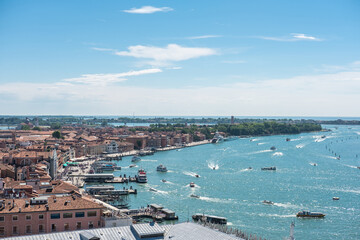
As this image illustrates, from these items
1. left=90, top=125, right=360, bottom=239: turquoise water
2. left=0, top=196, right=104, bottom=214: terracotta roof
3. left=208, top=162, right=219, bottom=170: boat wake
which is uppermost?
left=0, top=196, right=104, bottom=214: terracotta roof

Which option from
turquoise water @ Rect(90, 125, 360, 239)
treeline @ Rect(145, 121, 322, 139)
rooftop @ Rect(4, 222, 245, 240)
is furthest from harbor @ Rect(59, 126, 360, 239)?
treeline @ Rect(145, 121, 322, 139)

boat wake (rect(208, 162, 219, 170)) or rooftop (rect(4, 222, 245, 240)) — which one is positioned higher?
rooftop (rect(4, 222, 245, 240))

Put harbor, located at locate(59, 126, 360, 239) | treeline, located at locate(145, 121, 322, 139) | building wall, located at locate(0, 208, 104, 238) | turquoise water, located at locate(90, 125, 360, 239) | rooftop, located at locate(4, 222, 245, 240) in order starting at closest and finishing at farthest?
rooftop, located at locate(4, 222, 245, 240)
building wall, located at locate(0, 208, 104, 238)
turquoise water, located at locate(90, 125, 360, 239)
harbor, located at locate(59, 126, 360, 239)
treeline, located at locate(145, 121, 322, 139)

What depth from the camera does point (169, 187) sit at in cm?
4281

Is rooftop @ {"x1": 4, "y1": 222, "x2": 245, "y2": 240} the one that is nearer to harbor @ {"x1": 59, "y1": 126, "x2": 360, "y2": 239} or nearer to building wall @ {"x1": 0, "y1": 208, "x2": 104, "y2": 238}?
building wall @ {"x1": 0, "y1": 208, "x2": 104, "y2": 238}

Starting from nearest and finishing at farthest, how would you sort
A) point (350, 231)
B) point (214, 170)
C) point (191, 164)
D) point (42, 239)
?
point (42, 239) → point (350, 231) → point (214, 170) → point (191, 164)

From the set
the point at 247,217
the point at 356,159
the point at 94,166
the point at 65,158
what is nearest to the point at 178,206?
the point at 247,217

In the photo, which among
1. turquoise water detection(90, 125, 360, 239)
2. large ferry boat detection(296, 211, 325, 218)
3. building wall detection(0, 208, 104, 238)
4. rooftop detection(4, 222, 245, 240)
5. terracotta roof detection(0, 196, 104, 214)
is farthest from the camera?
large ferry boat detection(296, 211, 325, 218)

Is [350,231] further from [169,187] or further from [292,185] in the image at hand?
[169,187]

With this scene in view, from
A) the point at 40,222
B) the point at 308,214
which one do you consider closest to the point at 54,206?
the point at 40,222

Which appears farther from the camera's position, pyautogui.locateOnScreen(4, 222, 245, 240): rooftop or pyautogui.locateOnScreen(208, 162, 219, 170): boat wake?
pyautogui.locateOnScreen(208, 162, 219, 170): boat wake

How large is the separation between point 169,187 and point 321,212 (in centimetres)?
1578

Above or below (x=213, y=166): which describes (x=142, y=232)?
above

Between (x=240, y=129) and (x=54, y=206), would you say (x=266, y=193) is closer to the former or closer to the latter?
(x=54, y=206)
